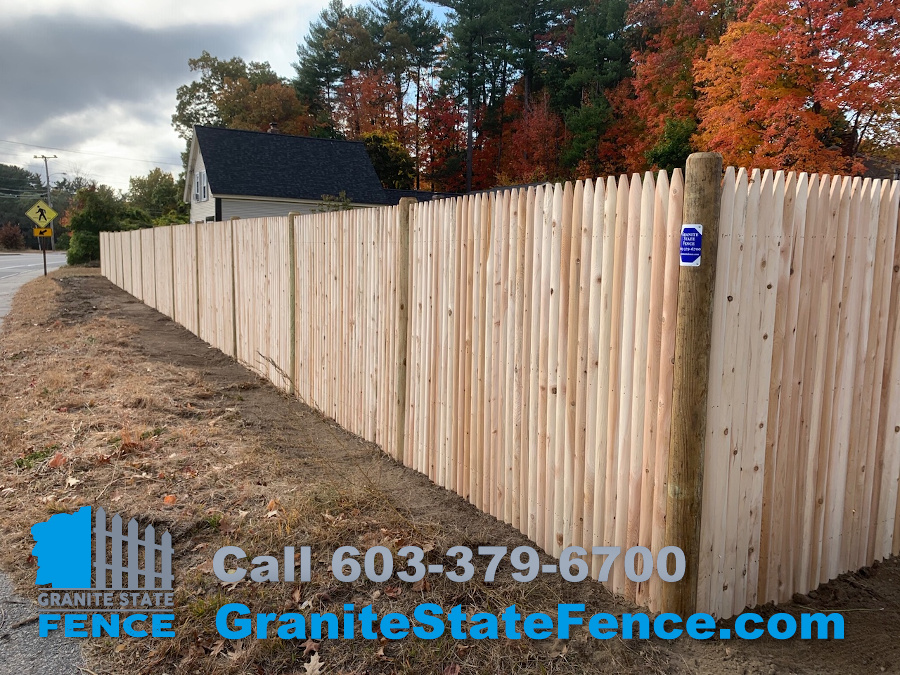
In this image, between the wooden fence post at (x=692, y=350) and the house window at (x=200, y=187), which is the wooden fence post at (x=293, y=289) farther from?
the house window at (x=200, y=187)

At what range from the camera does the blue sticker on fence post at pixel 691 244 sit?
2.85m

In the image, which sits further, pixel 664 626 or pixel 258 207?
pixel 258 207

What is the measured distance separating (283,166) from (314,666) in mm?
31572

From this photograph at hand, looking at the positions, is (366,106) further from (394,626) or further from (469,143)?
(394,626)

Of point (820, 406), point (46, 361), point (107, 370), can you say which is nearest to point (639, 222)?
point (820, 406)

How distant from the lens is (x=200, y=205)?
32.7 meters

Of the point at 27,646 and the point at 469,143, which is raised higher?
the point at 469,143

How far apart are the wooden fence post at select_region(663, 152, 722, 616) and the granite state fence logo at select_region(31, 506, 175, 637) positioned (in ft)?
7.97

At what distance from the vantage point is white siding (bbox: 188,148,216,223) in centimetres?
3021

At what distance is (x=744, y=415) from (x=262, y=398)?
18.6 ft

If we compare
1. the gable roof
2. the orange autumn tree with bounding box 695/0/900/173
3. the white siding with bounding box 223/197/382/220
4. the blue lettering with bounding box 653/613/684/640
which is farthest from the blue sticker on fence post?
the gable roof

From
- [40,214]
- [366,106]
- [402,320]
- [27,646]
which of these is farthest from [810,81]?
[366,106]

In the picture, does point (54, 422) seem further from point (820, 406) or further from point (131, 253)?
point (131, 253)

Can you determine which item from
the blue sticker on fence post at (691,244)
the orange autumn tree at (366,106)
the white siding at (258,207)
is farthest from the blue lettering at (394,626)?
the orange autumn tree at (366,106)
